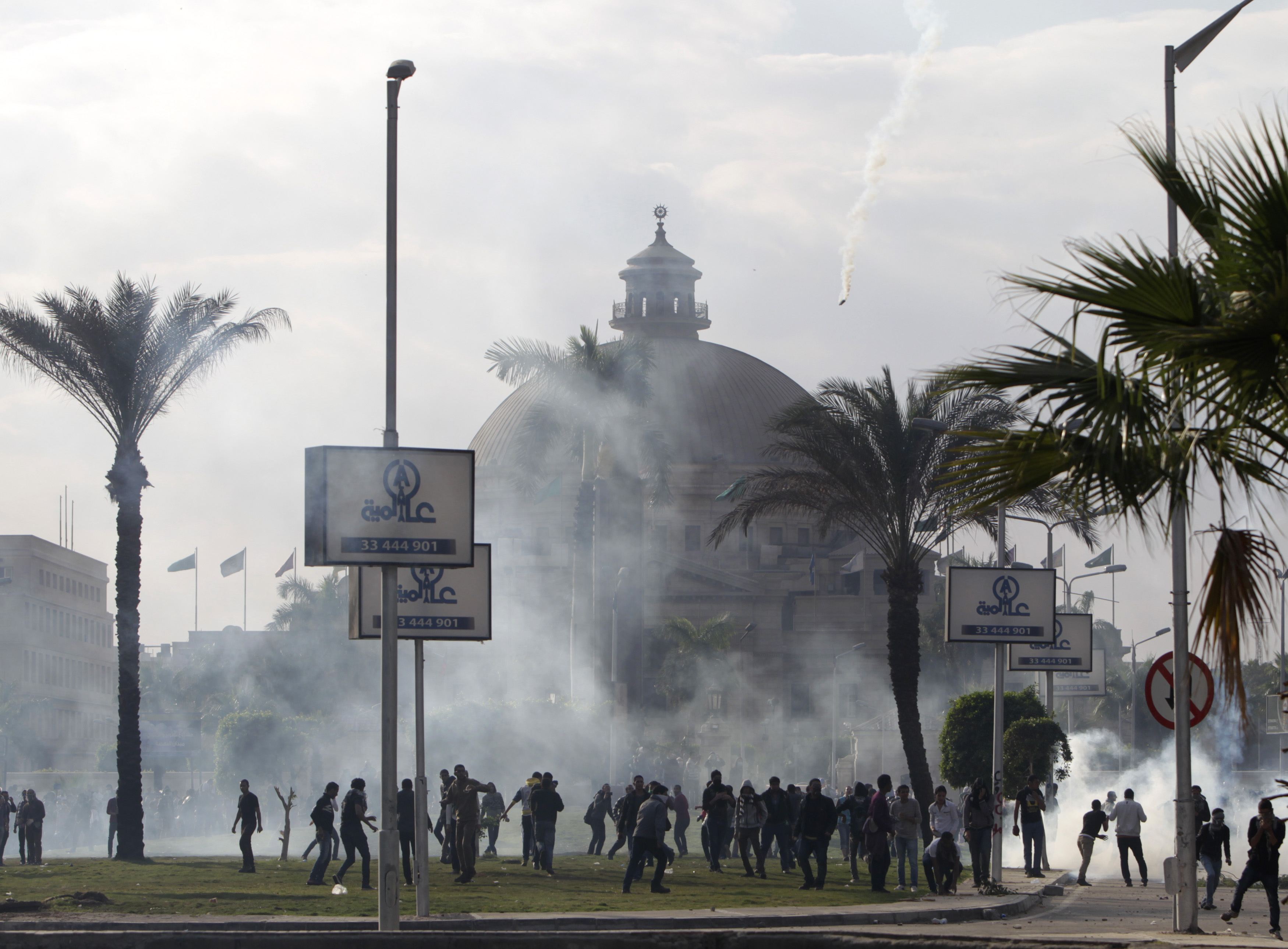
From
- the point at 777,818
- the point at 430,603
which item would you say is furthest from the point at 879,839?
the point at 430,603

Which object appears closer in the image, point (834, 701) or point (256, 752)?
point (256, 752)

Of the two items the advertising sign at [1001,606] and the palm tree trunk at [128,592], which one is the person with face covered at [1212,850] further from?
the palm tree trunk at [128,592]

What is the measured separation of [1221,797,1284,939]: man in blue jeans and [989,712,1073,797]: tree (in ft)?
45.7

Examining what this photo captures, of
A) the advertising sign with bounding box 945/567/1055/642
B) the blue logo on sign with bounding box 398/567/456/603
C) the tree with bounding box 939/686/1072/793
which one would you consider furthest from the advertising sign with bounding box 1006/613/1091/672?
the blue logo on sign with bounding box 398/567/456/603

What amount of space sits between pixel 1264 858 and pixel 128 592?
19333 millimetres

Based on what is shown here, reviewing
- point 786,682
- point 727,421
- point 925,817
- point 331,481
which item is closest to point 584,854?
point 925,817

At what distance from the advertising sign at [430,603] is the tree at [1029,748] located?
658 inches

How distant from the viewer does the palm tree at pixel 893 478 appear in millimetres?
30078

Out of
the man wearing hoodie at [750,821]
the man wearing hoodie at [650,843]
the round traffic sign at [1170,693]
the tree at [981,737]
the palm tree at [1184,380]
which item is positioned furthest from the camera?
the tree at [981,737]

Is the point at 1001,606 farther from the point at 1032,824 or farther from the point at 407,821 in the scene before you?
the point at 407,821

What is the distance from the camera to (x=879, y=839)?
20.6 m

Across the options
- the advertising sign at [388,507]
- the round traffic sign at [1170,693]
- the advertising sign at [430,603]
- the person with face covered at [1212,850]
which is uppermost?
the advertising sign at [388,507]

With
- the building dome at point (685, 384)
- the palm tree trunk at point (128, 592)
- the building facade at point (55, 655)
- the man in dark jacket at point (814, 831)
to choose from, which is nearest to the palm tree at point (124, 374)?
the palm tree trunk at point (128, 592)

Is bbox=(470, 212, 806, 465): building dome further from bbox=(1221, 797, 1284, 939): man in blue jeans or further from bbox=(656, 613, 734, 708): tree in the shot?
bbox=(1221, 797, 1284, 939): man in blue jeans
